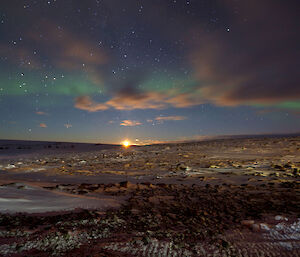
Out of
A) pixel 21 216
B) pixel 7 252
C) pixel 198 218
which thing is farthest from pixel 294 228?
pixel 21 216

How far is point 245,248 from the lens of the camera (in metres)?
1.82

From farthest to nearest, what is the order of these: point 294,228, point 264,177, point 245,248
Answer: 1. point 264,177
2. point 294,228
3. point 245,248

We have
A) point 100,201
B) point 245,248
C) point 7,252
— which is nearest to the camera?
point 7,252

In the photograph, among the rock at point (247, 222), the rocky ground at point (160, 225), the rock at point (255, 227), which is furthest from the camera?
the rock at point (247, 222)

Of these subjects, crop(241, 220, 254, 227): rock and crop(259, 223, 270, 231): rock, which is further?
crop(241, 220, 254, 227): rock

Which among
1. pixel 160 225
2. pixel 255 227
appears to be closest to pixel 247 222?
pixel 255 227

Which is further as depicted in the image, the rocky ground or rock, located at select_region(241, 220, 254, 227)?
rock, located at select_region(241, 220, 254, 227)

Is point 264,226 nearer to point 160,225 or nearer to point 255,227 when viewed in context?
point 255,227

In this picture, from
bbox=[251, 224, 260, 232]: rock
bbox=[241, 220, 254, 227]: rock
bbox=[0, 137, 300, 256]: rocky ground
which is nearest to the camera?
bbox=[0, 137, 300, 256]: rocky ground

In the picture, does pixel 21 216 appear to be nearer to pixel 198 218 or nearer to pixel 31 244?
pixel 31 244

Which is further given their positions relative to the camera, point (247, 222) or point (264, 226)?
point (247, 222)

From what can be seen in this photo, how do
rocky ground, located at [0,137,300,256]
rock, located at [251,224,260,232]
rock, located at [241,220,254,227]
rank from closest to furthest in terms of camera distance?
rocky ground, located at [0,137,300,256], rock, located at [251,224,260,232], rock, located at [241,220,254,227]

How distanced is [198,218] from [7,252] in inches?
80.6

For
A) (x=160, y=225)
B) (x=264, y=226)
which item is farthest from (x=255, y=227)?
(x=160, y=225)
